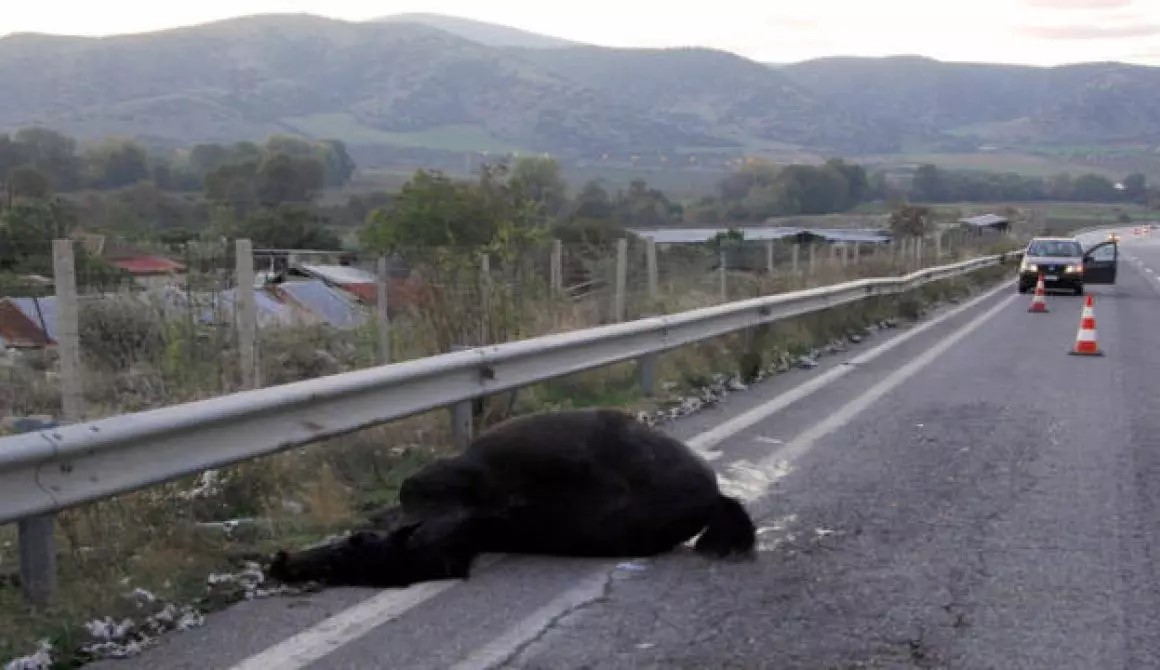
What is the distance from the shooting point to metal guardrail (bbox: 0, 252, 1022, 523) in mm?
4992

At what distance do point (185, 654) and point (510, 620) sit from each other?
117cm

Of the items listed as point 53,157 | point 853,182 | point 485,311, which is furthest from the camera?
point 853,182

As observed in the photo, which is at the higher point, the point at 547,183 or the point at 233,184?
the point at 547,183

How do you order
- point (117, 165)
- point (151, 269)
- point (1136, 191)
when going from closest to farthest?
point (151, 269), point (117, 165), point (1136, 191)

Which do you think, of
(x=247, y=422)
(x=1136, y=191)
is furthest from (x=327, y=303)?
(x=1136, y=191)

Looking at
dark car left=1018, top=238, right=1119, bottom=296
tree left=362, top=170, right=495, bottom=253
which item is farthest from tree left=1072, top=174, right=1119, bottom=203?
tree left=362, top=170, right=495, bottom=253

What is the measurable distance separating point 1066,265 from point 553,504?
30559 mm

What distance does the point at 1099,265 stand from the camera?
36.3 m

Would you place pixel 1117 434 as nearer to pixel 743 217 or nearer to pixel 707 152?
pixel 743 217

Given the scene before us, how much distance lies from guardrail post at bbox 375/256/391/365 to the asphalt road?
8.09 feet

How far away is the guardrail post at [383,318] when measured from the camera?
11.0 m

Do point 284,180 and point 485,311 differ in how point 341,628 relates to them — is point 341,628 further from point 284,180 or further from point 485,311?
point 284,180

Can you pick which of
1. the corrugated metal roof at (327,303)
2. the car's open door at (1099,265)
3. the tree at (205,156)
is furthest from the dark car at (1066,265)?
the tree at (205,156)

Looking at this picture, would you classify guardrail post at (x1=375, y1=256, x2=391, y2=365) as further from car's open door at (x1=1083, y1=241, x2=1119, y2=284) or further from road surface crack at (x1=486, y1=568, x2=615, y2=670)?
car's open door at (x1=1083, y1=241, x2=1119, y2=284)
